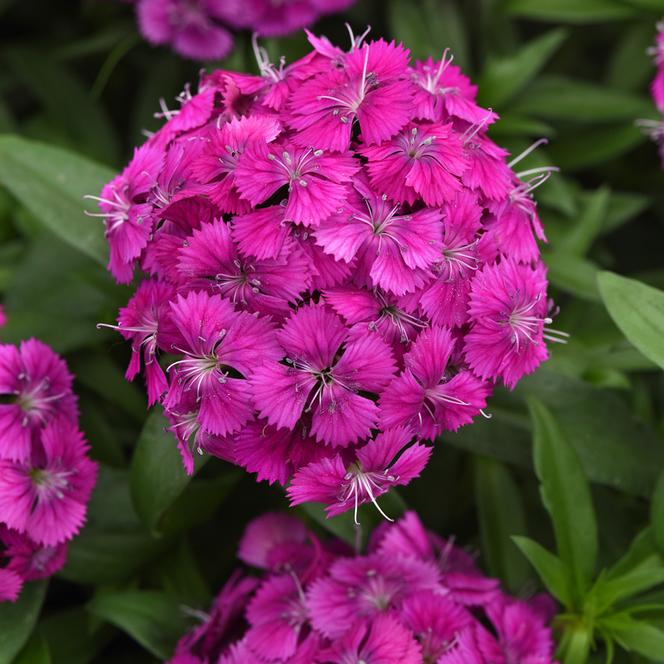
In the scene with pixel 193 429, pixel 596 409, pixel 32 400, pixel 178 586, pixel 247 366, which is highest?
pixel 247 366

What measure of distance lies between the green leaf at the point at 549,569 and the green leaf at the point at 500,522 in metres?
0.17

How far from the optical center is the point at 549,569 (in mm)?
1479

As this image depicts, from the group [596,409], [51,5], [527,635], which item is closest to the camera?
[527,635]

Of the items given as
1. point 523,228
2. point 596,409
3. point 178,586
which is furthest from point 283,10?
point 178,586

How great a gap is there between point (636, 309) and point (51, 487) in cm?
97

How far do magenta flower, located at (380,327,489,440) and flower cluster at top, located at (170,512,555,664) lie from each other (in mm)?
341

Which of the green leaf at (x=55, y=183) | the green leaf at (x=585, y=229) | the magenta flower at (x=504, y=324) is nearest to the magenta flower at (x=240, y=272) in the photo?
the magenta flower at (x=504, y=324)

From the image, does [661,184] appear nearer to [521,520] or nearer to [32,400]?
[521,520]

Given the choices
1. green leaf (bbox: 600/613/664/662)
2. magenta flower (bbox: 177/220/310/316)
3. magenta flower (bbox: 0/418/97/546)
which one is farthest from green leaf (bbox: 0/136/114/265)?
green leaf (bbox: 600/613/664/662)

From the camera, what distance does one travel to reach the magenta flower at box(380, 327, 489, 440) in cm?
118

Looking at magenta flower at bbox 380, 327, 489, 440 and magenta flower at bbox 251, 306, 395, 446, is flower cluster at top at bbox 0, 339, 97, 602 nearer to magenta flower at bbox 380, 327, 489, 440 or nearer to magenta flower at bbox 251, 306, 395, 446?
magenta flower at bbox 251, 306, 395, 446

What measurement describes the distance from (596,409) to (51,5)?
5.93 feet

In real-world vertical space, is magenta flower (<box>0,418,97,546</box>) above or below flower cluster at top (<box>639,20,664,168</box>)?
below

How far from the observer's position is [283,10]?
6.70 ft
